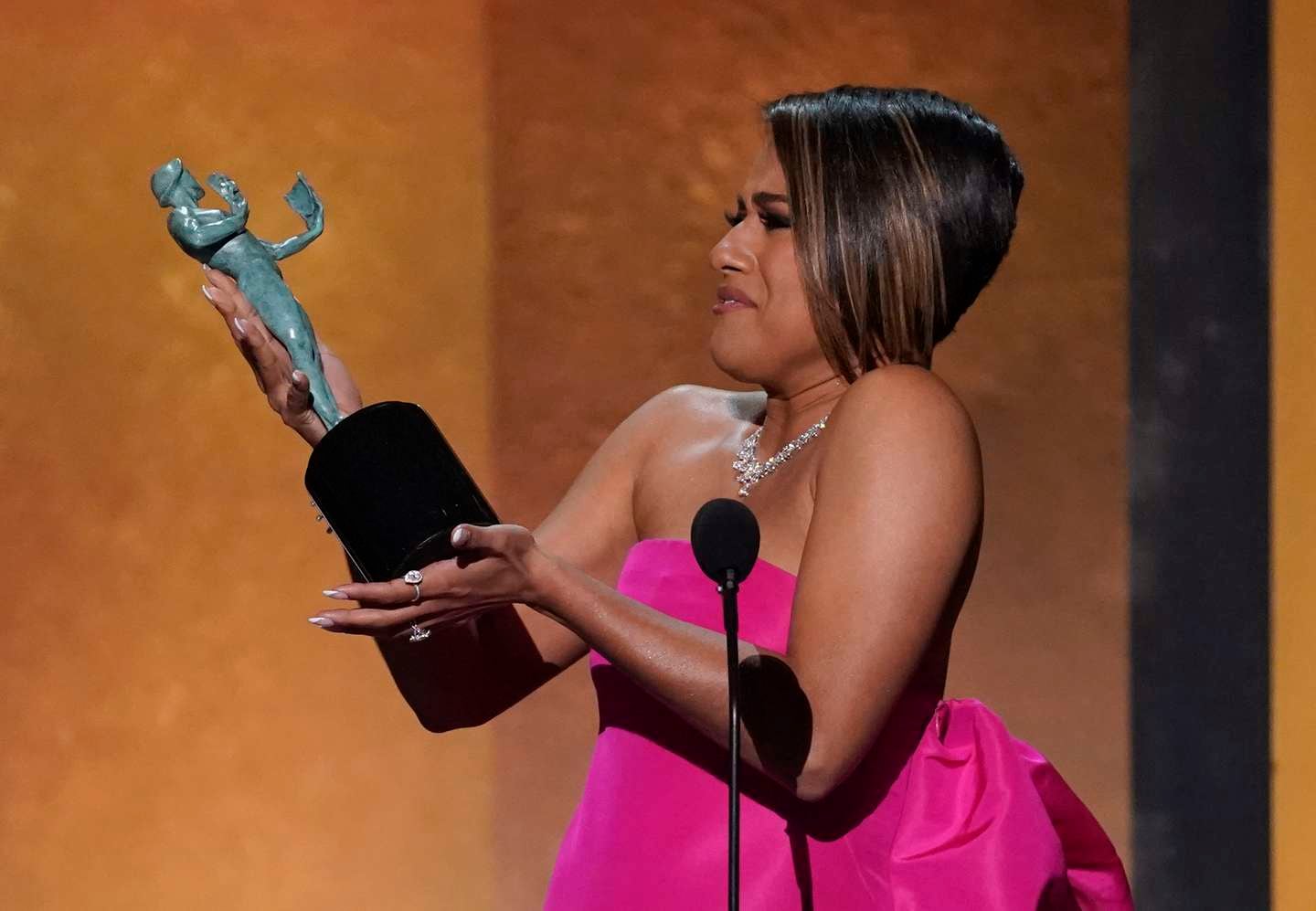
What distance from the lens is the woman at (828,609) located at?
1125 mm

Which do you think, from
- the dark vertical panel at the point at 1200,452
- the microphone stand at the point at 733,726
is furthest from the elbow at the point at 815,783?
the dark vertical panel at the point at 1200,452

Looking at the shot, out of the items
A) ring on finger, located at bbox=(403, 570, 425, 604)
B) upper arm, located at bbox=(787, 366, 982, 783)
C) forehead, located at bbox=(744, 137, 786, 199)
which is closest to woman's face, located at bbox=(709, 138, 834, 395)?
forehead, located at bbox=(744, 137, 786, 199)

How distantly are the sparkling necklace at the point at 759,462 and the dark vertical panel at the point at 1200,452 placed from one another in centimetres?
93

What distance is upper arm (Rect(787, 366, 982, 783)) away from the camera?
1.12 m

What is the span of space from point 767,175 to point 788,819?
0.46 m

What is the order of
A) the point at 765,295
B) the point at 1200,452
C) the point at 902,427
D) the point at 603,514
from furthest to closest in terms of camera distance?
the point at 1200,452 < the point at 603,514 < the point at 765,295 < the point at 902,427

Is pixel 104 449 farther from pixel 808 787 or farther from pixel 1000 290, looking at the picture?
pixel 808 787

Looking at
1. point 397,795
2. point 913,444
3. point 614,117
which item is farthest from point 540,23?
point 913,444

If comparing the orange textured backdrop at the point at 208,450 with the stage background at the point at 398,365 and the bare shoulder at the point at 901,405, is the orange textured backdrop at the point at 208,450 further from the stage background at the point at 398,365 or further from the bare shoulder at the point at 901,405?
the bare shoulder at the point at 901,405

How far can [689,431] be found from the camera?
144cm

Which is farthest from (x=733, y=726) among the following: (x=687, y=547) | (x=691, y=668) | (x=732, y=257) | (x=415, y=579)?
(x=732, y=257)

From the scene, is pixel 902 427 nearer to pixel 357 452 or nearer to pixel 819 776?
pixel 819 776

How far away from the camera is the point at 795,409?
4.40ft

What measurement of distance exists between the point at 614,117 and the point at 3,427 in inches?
33.1
